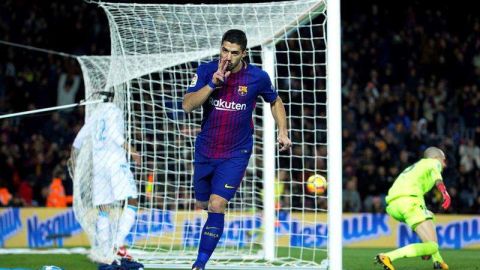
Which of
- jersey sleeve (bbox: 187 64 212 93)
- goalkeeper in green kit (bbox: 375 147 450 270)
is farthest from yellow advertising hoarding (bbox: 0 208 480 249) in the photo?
jersey sleeve (bbox: 187 64 212 93)

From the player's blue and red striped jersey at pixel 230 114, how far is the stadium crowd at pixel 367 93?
9.64m

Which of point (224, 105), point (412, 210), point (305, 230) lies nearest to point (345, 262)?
point (412, 210)

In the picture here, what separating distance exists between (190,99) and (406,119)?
12.6 metres

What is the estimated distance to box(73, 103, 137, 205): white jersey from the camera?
32.9ft

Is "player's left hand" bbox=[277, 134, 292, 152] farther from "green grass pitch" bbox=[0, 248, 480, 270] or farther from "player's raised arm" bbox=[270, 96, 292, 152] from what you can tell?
"green grass pitch" bbox=[0, 248, 480, 270]

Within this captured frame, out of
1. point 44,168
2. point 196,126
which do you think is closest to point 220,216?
point 196,126

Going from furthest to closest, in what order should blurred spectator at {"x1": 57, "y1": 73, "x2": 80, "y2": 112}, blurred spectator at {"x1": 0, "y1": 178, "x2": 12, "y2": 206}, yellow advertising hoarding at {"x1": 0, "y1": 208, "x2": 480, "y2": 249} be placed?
1. blurred spectator at {"x1": 57, "y1": 73, "x2": 80, "y2": 112}
2. blurred spectator at {"x1": 0, "y1": 178, "x2": 12, "y2": 206}
3. yellow advertising hoarding at {"x1": 0, "y1": 208, "x2": 480, "y2": 249}

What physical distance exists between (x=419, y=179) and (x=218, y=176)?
3.33 meters

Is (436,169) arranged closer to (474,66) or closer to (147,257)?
(147,257)

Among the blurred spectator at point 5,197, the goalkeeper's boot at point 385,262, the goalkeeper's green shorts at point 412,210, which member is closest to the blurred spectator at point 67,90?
the blurred spectator at point 5,197

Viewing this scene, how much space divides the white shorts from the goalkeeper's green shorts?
278 centimetres

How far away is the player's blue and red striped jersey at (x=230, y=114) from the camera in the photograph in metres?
7.73

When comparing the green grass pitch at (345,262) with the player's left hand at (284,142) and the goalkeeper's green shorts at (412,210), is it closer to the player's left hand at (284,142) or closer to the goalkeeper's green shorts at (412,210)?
the goalkeeper's green shorts at (412,210)

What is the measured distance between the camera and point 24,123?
18766mm
